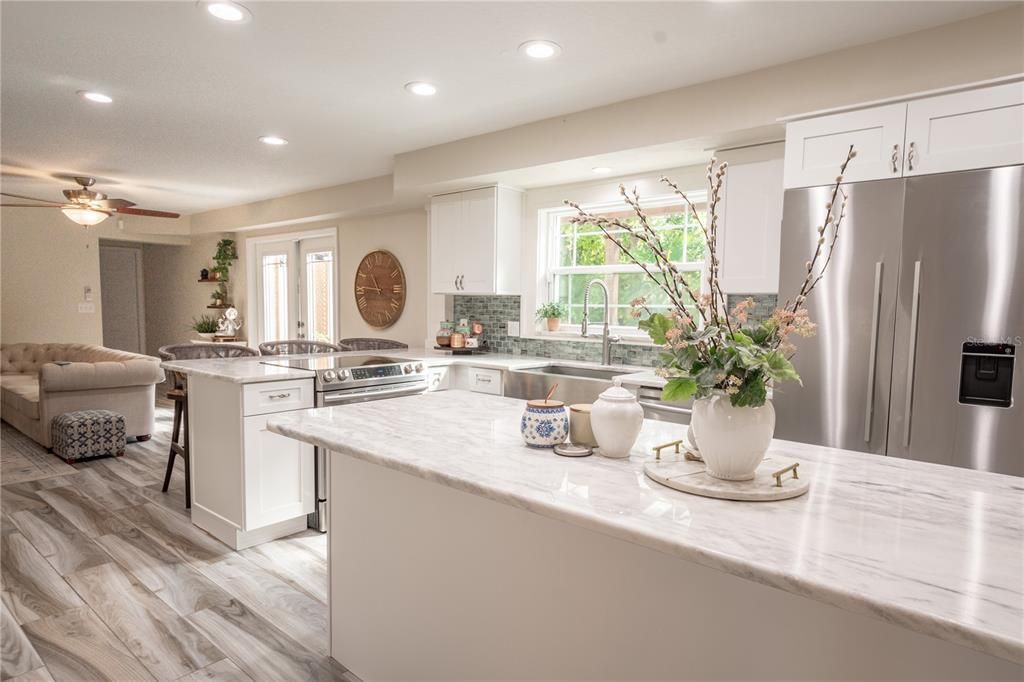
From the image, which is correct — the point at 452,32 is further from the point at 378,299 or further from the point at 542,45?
the point at 378,299

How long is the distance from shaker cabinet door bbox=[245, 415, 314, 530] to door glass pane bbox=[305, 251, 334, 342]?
11.3ft

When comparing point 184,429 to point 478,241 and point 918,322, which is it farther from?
point 918,322

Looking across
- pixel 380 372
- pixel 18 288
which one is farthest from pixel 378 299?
pixel 18 288

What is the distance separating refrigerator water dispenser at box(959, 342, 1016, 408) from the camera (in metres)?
2.10

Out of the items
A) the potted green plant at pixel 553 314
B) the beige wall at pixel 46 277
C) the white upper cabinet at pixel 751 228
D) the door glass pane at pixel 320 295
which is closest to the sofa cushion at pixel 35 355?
the beige wall at pixel 46 277

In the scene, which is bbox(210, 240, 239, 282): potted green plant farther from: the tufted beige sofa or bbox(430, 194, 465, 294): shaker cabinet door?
bbox(430, 194, 465, 294): shaker cabinet door

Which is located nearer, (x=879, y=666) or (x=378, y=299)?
(x=879, y=666)

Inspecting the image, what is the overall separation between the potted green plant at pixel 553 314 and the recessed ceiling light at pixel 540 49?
197 centimetres

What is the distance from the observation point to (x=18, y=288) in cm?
675

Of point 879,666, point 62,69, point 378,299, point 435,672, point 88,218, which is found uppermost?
point 62,69

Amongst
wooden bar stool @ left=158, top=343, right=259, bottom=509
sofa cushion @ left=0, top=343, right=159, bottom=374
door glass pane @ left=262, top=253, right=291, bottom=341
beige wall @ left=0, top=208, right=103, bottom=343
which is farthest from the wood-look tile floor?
beige wall @ left=0, top=208, right=103, bottom=343

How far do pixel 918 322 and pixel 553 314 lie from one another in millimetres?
2405

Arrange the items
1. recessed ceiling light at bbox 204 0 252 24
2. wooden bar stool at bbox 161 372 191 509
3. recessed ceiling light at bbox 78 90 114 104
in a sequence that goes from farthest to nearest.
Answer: wooden bar stool at bbox 161 372 191 509, recessed ceiling light at bbox 78 90 114 104, recessed ceiling light at bbox 204 0 252 24

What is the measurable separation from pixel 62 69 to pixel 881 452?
163 inches
